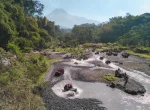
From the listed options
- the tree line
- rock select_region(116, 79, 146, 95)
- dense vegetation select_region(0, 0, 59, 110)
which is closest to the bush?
the tree line

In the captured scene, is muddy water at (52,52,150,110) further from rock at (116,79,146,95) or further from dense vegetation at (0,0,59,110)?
dense vegetation at (0,0,59,110)

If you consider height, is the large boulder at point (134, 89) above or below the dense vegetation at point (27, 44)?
below

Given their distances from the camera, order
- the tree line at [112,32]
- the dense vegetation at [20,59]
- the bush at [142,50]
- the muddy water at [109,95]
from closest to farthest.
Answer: the dense vegetation at [20,59] → the muddy water at [109,95] → the bush at [142,50] → the tree line at [112,32]

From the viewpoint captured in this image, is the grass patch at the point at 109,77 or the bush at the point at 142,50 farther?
the bush at the point at 142,50

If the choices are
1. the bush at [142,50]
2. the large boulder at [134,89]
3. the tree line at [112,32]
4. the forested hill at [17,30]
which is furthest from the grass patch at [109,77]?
the tree line at [112,32]

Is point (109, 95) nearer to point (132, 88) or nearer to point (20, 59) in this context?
point (132, 88)

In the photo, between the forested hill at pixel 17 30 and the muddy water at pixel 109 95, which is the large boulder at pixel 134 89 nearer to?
the muddy water at pixel 109 95

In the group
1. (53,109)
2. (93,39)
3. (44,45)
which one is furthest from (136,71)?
(93,39)

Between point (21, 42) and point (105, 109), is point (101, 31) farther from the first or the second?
point (105, 109)

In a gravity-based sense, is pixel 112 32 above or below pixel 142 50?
above

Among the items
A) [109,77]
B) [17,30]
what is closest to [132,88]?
[109,77]

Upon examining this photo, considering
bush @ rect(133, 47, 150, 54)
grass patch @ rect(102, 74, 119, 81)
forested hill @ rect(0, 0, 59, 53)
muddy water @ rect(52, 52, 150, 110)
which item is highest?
forested hill @ rect(0, 0, 59, 53)
